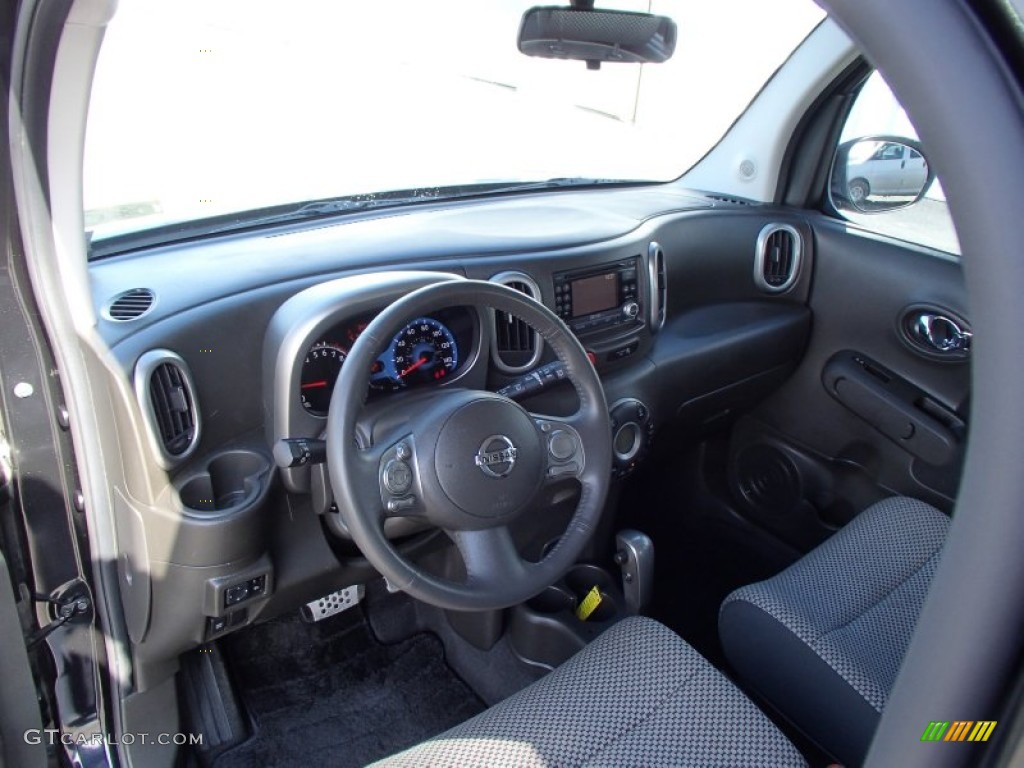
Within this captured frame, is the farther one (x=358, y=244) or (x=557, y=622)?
(x=557, y=622)

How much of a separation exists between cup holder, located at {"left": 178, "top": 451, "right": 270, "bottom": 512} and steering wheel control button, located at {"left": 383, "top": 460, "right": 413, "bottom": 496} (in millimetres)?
367


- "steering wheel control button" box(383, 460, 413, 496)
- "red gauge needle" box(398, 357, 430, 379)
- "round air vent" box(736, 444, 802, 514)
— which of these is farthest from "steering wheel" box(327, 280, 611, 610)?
"round air vent" box(736, 444, 802, 514)

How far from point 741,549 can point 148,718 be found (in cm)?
198

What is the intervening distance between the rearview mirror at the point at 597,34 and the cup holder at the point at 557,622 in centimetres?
142

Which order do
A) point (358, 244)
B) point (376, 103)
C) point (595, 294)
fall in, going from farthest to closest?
1. point (376, 103)
2. point (595, 294)
3. point (358, 244)

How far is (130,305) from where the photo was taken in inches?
66.2

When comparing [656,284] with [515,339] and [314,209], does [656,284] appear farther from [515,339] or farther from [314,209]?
[314,209]

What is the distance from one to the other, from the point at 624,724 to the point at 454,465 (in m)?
0.55

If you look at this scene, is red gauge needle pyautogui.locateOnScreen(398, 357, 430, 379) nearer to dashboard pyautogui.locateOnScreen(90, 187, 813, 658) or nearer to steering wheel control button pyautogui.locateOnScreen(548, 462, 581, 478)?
dashboard pyautogui.locateOnScreen(90, 187, 813, 658)

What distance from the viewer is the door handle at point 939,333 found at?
2.45 meters

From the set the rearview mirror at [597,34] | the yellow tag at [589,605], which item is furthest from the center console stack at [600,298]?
the yellow tag at [589,605]

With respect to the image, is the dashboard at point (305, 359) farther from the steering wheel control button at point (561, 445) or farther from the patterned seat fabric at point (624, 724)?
the patterned seat fabric at point (624, 724)

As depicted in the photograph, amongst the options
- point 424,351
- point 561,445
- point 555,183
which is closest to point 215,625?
point 424,351

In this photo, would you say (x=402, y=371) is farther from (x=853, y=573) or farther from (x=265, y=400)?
(x=853, y=573)
